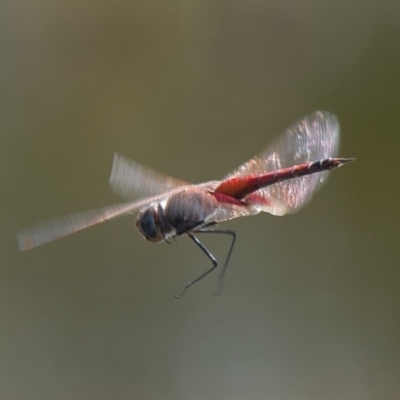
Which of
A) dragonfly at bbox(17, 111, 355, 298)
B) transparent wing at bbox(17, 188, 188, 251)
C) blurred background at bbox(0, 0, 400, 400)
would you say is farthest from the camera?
blurred background at bbox(0, 0, 400, 400)

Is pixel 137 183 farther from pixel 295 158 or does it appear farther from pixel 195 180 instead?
pixel 195 180

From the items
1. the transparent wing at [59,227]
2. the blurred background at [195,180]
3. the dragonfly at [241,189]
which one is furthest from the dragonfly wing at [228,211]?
the blurred background at [195,180]

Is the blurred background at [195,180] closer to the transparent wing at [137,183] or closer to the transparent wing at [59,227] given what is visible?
the transparent wing at [137,183]

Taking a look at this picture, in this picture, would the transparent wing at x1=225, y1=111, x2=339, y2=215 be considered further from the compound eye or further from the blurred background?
the blurred background

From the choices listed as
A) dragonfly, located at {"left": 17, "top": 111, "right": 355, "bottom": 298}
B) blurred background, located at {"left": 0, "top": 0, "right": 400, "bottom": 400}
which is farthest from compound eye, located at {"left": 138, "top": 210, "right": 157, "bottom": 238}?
blurred background, located at {"left": 0, "top": 0, "right": 400, "bottom": 400}

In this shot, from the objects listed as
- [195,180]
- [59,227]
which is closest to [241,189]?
[59,227]

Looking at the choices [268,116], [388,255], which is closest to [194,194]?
[268,116]
